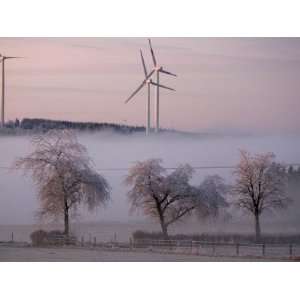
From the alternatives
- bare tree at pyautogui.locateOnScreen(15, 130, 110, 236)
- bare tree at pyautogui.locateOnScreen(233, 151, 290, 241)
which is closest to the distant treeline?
bare tree at pyautogui.locateOnScreen(15, 130, 110, 236)

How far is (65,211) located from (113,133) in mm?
1027

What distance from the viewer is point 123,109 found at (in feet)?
32.6

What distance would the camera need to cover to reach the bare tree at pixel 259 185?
9.95 m

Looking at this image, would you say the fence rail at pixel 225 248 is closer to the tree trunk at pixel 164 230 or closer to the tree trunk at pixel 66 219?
the tree trunk at pixel 164 230

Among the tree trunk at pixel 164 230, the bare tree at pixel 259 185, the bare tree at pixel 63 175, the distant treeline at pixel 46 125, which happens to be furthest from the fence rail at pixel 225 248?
the distant treeline at pixel 46 125

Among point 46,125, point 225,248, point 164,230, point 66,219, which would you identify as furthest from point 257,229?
point 46,125

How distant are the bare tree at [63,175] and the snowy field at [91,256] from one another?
0.95 feet

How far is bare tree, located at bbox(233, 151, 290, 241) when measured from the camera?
9.95 metres

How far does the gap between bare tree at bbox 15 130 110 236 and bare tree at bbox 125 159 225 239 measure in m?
0.37

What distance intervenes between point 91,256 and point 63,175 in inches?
37.7

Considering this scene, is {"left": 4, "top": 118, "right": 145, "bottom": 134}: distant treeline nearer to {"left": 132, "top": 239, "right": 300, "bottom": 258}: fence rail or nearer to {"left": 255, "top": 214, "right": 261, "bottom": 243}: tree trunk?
{"left": 132, "top": 239, "right": 300, "bottom": 258}: fence rail
